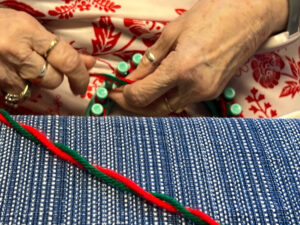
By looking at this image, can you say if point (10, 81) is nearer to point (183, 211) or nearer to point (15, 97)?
point (15, 97)

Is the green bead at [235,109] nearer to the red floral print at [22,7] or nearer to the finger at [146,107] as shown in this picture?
the finger at [146,107]

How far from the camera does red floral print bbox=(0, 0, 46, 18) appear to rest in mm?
615

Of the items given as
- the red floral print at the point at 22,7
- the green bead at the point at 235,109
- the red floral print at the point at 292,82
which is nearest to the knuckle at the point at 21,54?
the red floral print at the point at 22,7

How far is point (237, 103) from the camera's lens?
0.68 meters

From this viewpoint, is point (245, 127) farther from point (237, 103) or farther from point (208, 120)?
point (237, 103)

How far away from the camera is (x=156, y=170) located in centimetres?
40

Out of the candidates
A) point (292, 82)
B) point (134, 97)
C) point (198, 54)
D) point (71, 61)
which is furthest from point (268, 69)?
point (71, 61)

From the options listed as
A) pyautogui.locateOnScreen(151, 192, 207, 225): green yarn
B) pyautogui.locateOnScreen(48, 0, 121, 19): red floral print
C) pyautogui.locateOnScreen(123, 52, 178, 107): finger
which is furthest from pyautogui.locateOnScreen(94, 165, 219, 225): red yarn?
pyautogui.locateOnScreen(48, 0, 121, 19): red floral print

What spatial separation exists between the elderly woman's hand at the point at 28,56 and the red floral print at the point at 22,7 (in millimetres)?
35

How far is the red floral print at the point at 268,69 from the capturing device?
2.23ft

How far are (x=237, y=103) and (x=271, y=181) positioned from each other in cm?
30

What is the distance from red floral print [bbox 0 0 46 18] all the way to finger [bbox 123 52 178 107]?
209 millimetres

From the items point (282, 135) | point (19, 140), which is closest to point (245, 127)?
point (282, 135)

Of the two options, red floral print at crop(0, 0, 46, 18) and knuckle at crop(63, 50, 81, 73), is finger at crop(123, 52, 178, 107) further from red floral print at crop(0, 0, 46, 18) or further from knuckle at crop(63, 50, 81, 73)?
red floral print at crop(0, 0, 46, 18)
